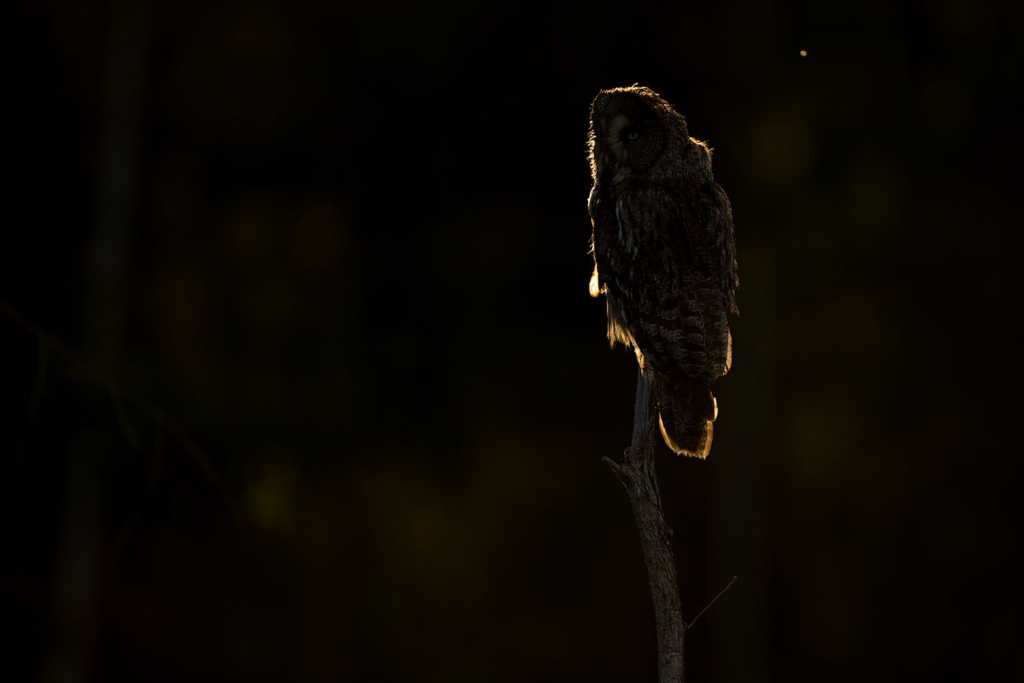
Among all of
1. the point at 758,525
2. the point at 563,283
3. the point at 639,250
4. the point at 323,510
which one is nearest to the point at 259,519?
the point at 323,510

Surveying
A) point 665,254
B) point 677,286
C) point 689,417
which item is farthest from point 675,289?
point 689,417

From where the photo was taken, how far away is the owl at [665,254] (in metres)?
2.51

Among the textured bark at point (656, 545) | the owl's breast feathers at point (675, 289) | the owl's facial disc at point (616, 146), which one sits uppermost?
the owl's facial disc at point (616, 146)

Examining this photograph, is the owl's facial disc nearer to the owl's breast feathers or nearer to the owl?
the owl

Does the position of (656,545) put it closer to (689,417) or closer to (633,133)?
(689,417)

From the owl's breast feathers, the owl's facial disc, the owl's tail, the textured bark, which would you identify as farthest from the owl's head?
the textured bark

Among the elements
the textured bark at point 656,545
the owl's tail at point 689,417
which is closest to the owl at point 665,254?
the owl's tail at point 689,417

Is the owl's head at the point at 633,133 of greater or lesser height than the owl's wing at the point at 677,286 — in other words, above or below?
above

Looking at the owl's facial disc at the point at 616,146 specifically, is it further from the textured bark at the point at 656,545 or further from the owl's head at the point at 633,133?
the textured bark at the point at 656,545

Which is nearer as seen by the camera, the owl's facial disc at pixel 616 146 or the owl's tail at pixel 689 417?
the owl's tail at pixel 689 417

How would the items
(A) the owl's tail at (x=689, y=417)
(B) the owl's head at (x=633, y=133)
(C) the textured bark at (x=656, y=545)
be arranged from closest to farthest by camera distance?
(C) the textured bark at (x=656, y=545)
(A) the owl's tail at (x=689, y=417)
(B) the owl's head at (x=633, y=133)

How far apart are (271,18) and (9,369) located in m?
3.93

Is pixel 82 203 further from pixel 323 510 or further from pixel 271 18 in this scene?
pixel 323 510

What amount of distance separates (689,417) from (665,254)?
1.74 feet
